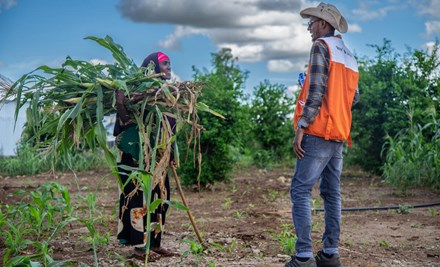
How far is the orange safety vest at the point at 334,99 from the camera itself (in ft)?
15.2

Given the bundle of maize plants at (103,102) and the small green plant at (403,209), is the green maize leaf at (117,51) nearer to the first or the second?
the bundle of maize plants at (103,102)

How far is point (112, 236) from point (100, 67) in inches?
81.1

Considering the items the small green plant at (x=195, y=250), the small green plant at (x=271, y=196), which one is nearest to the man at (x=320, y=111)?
the small green plant at (x=195, y=250)

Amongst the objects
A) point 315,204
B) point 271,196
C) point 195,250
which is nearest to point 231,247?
point 195,250

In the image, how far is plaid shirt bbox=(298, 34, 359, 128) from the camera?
15.0 feet

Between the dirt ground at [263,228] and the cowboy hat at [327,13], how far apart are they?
1.96 meters

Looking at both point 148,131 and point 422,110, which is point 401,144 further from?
point 148,131

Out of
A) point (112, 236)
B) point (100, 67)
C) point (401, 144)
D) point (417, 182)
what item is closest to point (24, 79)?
point (100, 67)

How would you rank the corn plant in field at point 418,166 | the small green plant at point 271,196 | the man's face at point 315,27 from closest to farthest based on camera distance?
the man's face at point 315,27 < the small green plant at point 271,196 < the corn plant in field at point 418,166

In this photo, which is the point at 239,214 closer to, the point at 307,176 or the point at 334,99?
the point at 307,176

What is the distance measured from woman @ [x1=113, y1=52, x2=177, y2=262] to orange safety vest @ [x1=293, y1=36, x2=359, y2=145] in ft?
4.15

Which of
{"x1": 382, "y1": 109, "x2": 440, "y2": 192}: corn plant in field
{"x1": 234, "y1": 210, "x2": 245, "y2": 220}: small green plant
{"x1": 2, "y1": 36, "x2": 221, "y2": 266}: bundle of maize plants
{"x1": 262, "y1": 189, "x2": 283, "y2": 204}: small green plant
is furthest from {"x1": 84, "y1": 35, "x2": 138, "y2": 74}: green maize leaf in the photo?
{"x1": 382, "y1": 109, "x2": 440, "y2": 192}: corn plant in field

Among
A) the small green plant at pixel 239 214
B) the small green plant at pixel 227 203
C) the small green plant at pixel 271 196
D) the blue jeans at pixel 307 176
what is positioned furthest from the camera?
the small green plant at pixel 271 196

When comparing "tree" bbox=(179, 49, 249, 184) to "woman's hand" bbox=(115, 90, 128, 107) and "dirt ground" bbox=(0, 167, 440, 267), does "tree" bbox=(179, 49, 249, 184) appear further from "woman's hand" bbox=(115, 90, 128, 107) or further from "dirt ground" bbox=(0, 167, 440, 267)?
"woman's hand" bbox=(115, 90, 128, 107)
